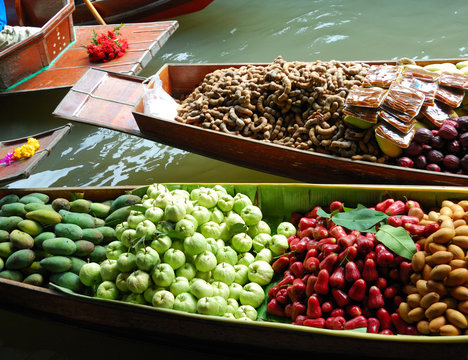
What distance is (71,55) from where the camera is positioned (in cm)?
569

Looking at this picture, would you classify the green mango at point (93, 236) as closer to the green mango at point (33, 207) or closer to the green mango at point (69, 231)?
the green mango at point (69, 231)

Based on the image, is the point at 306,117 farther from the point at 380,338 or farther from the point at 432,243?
the point at 380,338

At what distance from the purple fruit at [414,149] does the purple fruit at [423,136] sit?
0.03 m

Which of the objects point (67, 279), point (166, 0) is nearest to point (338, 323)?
point (67, 279)

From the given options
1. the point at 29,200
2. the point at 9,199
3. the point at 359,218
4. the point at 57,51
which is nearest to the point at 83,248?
the point at 29,200

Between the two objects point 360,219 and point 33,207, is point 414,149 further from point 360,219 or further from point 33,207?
point 33,207

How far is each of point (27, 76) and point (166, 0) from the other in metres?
2.73

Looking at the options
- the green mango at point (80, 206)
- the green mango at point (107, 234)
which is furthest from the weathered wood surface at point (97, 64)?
the green mango at point (107, 234)

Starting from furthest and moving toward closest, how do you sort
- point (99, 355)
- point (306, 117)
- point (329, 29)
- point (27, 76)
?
point (329, 29) → point (27, 76) → point (306, 117) → point (99, 355)

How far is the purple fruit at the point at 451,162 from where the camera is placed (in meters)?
2.97

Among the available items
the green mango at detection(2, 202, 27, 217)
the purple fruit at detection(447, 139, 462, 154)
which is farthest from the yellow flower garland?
the purple fruit at detection(447, 139, 462, 154)

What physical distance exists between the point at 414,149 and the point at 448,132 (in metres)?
0.26

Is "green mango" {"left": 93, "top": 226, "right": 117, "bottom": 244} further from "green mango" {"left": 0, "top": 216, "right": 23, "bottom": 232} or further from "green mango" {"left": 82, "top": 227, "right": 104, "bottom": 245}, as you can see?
"green mango" {"left": 0, "top": 216, "right": 23, "bottom": 232}

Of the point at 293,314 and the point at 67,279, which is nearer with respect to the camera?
the point at 293,314
